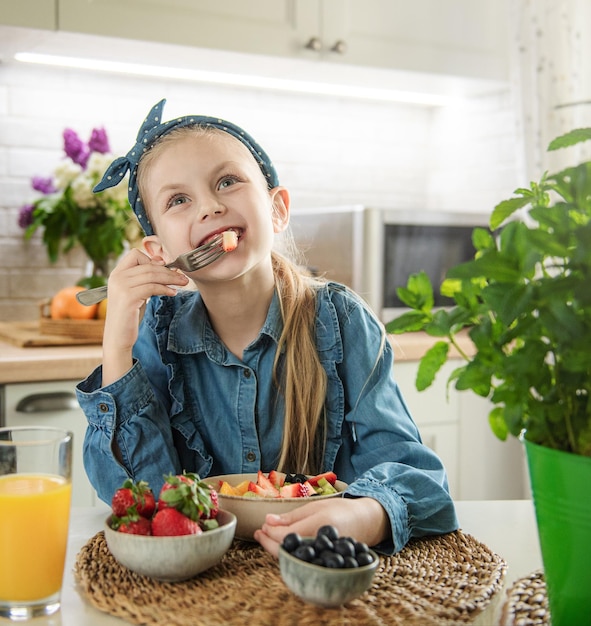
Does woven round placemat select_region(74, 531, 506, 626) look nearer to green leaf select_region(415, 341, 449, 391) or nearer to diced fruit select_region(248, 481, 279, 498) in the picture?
diced fruit select_region(248, 481, 279, 498)

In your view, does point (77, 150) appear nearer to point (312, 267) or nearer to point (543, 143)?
point (312, 267)

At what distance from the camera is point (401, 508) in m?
0.94

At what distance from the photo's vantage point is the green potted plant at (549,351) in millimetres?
610

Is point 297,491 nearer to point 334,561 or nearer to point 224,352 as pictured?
point 334,561

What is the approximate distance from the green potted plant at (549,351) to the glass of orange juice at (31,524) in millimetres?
357

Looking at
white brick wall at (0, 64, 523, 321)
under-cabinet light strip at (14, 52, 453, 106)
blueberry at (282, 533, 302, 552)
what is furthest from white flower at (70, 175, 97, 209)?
blueberry at (282, 533, 302, 552)

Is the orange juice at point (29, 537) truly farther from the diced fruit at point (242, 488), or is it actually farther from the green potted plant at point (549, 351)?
the green potted plant at point (549, 351)

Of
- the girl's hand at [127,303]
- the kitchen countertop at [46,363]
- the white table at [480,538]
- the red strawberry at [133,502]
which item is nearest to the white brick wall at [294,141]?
the kitchen countertop at [46,363]

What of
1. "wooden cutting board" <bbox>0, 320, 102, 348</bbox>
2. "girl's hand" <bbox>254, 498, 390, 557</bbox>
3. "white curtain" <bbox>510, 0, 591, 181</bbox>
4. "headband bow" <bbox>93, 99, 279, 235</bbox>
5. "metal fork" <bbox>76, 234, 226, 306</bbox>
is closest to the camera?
"girl's hand" <bbox>254, 498, 390, 557</bbox>

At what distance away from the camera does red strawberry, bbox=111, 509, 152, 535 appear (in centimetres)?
79

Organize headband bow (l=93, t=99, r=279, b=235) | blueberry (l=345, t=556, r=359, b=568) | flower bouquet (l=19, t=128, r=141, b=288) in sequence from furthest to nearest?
1. flower bouquet (l=19, t=128, r=141, b=288)
2. headband bow (l=93, t=99, r=279, b=235)
3. blueberry (l=345, t=556, r=359, b=568)

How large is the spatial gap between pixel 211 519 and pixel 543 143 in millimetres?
2177

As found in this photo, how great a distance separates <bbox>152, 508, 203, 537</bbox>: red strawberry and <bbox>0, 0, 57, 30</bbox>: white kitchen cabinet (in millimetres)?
1787

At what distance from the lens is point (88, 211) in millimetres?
2473
